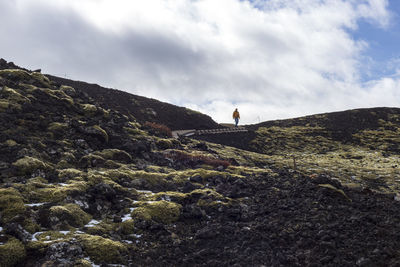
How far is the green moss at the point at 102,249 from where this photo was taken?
12.3m

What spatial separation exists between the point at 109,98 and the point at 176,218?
42.7 meters

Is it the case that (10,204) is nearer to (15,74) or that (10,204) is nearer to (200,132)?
(15,74)

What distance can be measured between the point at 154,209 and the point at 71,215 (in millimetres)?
4344

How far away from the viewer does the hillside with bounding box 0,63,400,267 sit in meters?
12.4

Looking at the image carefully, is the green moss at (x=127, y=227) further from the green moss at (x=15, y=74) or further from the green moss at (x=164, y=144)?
the green moss at (x=15, y=74)

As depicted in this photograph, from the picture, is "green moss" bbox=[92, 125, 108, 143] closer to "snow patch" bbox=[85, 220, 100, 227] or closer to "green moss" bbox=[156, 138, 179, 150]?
"green moss" bbox=[156, 138, 179, 150]

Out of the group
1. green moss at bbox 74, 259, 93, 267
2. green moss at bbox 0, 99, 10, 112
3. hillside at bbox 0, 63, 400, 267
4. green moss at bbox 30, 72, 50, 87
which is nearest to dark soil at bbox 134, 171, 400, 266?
hillside at bbox 0, 63, 400, 267

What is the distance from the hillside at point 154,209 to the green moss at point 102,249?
0.13 ft

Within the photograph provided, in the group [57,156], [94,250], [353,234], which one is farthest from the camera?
[57,156]

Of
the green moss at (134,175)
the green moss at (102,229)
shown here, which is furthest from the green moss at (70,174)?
the green moss at (102,229)

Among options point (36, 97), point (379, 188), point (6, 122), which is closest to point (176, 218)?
point (6, 122)

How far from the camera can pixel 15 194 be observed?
1534cm

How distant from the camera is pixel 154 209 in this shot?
17312 millimetres

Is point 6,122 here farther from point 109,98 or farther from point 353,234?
point 109,98
